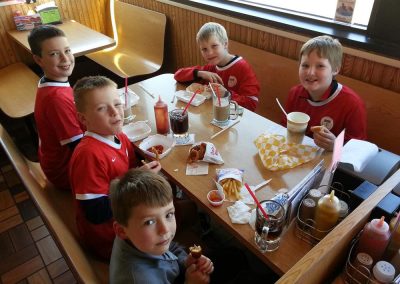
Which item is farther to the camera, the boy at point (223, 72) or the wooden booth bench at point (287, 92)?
the boy at point (223, 72)

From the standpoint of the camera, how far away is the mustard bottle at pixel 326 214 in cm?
89

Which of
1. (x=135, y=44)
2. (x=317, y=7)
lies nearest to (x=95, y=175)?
(x=317, y=7)

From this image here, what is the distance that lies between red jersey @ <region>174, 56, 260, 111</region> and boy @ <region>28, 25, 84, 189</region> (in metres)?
0.68

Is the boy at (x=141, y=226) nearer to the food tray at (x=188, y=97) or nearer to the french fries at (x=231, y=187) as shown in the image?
the french fries at (x=231, y=187)

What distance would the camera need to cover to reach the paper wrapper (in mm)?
1242

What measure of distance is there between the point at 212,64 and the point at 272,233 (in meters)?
1.33

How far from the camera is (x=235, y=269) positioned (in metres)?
1.25

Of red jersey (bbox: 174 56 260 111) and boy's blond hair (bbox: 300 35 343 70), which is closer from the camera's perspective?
boy's blond hair (bbox: 300 35 343 70)

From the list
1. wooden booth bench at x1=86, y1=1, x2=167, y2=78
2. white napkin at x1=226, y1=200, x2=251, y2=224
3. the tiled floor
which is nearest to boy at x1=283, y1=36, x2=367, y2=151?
white napkin at x1=226, y1=200, x2=251, y2=224

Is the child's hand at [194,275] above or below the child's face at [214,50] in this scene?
below

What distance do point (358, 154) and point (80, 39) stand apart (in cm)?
262

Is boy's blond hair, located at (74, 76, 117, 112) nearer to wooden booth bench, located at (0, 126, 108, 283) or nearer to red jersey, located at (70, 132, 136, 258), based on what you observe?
red jersey, located at (70, 132, 136, 258)

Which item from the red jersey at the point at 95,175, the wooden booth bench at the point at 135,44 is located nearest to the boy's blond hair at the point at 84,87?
the red jersey at the point at 95,175

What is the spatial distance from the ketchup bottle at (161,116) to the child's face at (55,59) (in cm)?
59
